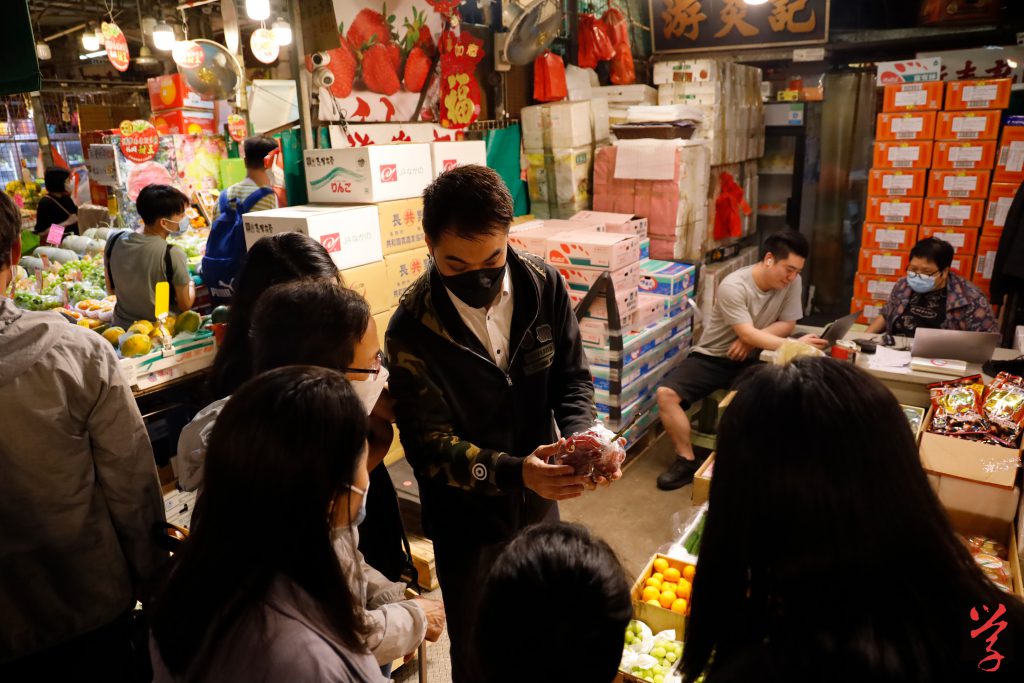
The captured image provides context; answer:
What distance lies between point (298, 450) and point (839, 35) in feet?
24.8

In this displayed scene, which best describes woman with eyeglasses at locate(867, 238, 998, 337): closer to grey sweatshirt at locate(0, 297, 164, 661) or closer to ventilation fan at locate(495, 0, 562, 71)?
ventilation fan at locate(495, 0, 562, 71)

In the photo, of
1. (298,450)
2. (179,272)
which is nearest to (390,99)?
(179,272)

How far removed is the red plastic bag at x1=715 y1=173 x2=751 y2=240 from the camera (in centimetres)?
631

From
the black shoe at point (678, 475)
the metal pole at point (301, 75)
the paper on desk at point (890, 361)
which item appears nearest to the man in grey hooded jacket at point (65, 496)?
the metal pole at point (301, 75)

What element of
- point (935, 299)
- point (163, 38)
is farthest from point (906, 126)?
point (163, 38)

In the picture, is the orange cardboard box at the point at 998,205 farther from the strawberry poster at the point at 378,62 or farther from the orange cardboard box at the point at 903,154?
the strawberry poster at the point at 378,62

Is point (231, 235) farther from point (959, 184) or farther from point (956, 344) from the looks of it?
point (959, 184)

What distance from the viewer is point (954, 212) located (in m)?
5.88

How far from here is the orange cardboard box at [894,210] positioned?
6.05 m

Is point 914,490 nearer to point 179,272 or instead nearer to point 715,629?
point 715,629

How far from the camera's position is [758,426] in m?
0.99

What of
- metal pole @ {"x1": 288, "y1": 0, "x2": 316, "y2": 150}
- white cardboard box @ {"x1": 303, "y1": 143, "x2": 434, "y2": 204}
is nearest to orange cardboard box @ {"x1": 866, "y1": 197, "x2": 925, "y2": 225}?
white cardboard box @ {"x1": 303, "y1": 143, "x2": 434, "y2": 204}

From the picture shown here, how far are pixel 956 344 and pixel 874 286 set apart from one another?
290 cm

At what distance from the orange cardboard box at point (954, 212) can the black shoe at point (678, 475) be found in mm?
3455
